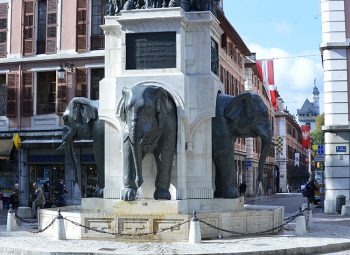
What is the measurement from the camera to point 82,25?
38781mm

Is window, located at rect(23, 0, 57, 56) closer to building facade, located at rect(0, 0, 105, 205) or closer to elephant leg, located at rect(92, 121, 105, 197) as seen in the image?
building facade, located at rect(0, 0, 105, 205)

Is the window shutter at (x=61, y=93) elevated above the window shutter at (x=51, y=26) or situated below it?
below

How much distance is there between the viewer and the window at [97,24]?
3841 centimetres

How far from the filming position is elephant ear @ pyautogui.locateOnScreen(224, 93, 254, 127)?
55.2ft

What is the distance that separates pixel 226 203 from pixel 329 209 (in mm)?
15353

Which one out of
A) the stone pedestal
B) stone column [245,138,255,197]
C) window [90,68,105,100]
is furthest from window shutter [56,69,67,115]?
stone column [245,138,255,197]

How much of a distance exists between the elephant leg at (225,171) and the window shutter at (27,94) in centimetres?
2421

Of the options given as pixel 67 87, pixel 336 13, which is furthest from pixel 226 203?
pixel 67 87

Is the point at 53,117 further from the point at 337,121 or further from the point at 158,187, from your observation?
the point at 158,187

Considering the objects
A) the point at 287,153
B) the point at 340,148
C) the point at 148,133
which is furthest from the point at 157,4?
the point at 287,153

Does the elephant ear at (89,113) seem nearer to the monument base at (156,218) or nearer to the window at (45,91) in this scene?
the monument base at (156,218)

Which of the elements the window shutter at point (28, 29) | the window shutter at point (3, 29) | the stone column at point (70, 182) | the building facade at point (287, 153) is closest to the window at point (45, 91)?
the window shutter at point (28, 29)

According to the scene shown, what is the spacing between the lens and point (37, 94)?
39406mm

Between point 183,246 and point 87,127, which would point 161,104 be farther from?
point 183,246
